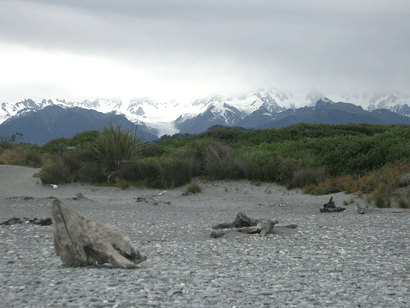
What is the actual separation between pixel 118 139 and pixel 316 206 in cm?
1095

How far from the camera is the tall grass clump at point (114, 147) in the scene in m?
17.0

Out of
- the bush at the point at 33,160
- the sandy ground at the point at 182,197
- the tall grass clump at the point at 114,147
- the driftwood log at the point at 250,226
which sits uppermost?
the tall grass clump at the point at 114,147

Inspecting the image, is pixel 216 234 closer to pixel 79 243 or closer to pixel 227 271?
pixel 227 271

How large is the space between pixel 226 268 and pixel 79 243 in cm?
211

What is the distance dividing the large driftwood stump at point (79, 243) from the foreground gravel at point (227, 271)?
0.48ft

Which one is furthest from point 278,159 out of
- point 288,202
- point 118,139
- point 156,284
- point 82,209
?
point 156,284

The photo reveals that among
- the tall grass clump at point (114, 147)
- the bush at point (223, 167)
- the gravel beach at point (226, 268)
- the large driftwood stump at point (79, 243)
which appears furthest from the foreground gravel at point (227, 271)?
the tall grass clump at point (114, 147)

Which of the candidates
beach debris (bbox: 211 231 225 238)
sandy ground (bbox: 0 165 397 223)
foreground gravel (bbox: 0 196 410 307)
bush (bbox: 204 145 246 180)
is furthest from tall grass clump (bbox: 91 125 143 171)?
beach debris (bbox: 211 231 225 238)

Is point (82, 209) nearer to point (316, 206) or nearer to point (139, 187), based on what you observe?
point (139, 187)

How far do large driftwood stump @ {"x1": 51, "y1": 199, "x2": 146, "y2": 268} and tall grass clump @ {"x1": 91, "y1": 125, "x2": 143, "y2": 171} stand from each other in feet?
41.7

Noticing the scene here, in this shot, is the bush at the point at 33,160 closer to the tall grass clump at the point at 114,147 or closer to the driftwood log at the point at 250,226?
the tall grass clump at the point at 114,147

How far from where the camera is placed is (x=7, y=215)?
31.8ft

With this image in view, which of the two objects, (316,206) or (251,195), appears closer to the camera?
(316,206)

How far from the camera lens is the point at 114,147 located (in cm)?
1705
